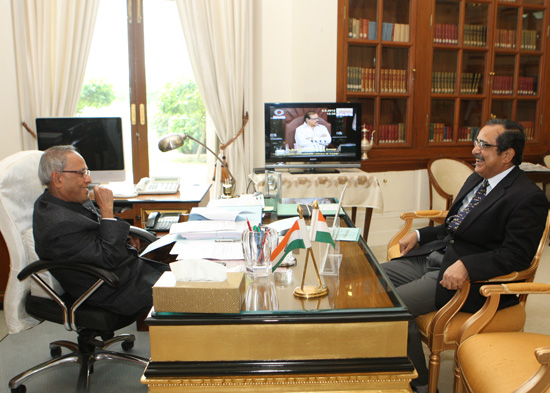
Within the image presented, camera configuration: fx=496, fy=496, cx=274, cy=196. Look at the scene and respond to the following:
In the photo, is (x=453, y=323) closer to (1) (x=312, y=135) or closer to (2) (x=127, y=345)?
(2) (x=127, y=345)

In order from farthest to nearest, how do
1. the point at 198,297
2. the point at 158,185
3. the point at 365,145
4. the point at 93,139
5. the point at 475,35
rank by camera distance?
the point at 475,35 → the point at 365,145 → the point at 158,185 → the point at 93,139 → the point at 198,297

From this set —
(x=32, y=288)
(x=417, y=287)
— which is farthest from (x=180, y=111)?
(x=417, y=287)

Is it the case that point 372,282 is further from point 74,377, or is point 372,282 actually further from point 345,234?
point 74,377

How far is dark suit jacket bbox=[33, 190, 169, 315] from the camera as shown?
6.60 feet

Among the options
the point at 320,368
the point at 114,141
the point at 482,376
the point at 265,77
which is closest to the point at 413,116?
the point at 265,77

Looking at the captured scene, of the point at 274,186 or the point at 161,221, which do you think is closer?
the point at 274,186

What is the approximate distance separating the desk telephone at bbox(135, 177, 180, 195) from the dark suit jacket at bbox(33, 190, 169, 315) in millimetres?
1071

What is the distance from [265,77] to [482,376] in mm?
3589

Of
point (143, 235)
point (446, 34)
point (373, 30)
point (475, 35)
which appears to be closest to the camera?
point (143, 235)

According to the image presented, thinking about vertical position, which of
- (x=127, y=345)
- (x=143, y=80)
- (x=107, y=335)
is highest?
(x=143, y=80)

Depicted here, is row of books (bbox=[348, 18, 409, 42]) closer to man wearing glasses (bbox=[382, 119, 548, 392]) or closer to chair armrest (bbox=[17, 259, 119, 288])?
man wearing glasses (bbox=[382, 119, 548, 392])

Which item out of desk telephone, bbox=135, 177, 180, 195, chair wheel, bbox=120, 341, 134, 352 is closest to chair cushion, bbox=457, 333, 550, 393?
chair wheel, bbox=120, 341, 134, 352

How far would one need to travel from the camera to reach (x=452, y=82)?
5.17m

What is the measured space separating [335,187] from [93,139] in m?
1.99
